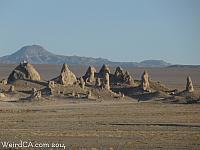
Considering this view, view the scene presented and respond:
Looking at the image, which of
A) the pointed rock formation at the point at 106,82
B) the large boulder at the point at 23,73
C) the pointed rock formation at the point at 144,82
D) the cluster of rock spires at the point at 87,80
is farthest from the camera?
the large boulder at the point at 23,73

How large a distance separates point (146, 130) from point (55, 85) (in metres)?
43.1

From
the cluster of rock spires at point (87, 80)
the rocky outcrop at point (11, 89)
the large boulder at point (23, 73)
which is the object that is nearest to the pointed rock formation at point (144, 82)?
the cluster of rock spires at point (87, 80)

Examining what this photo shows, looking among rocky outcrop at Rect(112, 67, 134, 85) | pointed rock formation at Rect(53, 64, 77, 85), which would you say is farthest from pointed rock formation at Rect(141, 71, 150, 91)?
pointed rock formation at Rect(53, 64, 77, 85)

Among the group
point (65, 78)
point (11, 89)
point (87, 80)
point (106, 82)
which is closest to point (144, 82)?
point (106, 82)

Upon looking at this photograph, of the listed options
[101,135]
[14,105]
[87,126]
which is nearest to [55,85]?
[14,105]

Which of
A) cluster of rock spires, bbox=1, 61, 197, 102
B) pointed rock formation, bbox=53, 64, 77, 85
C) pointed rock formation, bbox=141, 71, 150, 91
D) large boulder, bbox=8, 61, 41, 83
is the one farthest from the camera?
large boulder, bbox=8, 61, 41, 83

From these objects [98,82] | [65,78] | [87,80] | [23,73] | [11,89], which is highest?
[23,73]

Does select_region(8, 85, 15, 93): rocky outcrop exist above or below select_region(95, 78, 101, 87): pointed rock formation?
below

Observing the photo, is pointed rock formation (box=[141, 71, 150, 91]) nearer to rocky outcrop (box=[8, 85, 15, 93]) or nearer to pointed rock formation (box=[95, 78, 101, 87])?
pointed rock formation (box=[95, 78, 101, 87])

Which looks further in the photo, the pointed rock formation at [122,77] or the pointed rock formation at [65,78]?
the pointed rock formation at [122,77]

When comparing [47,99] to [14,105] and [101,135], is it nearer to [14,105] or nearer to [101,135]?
[14,105]

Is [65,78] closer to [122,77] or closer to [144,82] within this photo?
[122,77]

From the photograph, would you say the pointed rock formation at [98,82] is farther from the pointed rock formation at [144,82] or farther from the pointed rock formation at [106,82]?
the pointed rock formation at [144,82]

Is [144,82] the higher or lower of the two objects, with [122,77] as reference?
lower
